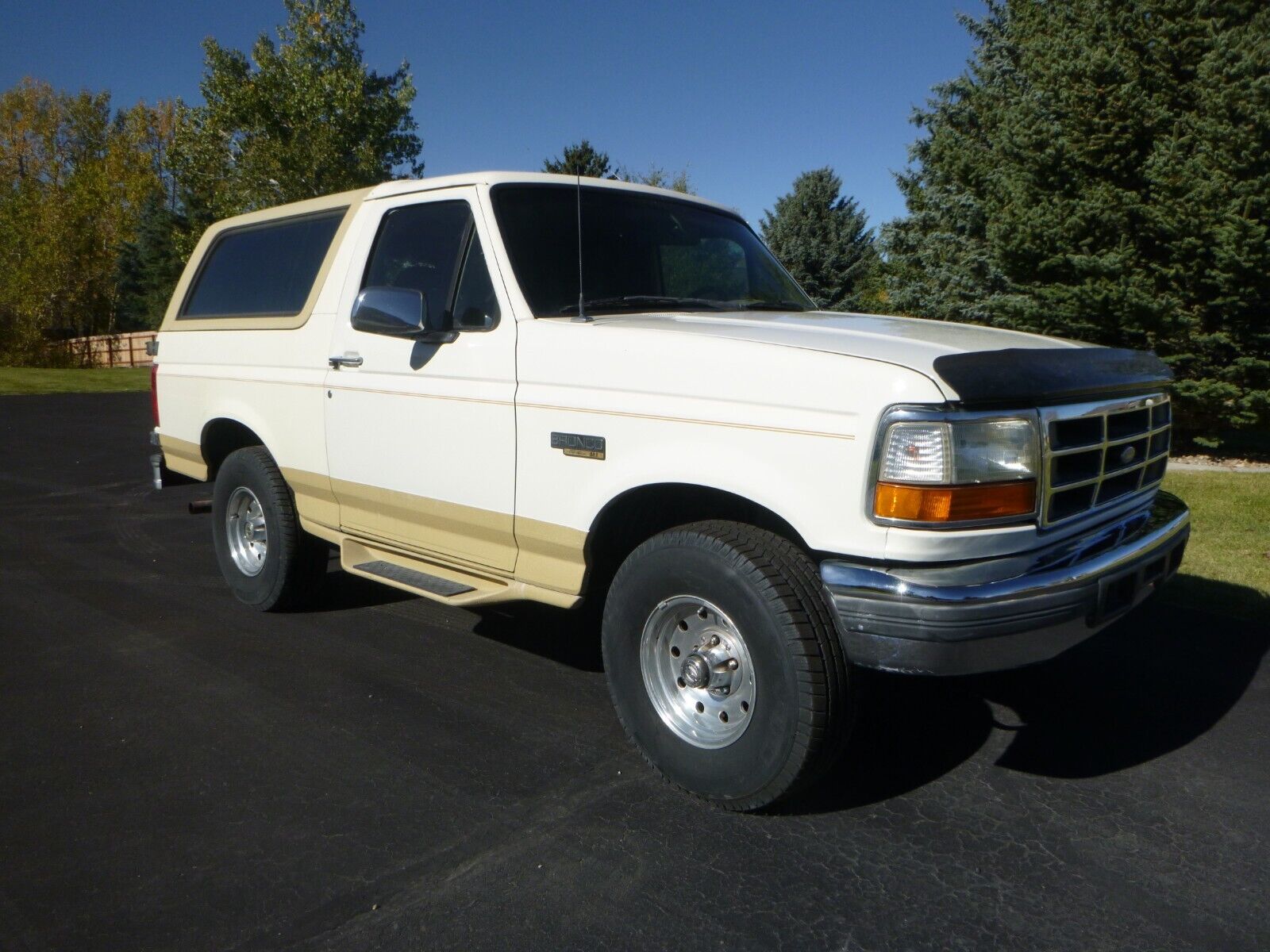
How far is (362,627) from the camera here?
541 centimetres

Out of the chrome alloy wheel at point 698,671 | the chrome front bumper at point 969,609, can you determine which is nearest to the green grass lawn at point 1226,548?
the chrome front bumper at point 969,609

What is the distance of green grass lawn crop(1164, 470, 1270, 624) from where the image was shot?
18.9 feet

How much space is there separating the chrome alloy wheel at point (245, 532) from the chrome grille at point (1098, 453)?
4195 mm

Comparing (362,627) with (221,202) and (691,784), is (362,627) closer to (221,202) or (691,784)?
(691,784)

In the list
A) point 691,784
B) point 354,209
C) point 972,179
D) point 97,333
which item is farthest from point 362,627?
point 97,333

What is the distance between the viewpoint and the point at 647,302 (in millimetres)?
4250

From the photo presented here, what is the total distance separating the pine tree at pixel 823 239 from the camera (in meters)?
25.0

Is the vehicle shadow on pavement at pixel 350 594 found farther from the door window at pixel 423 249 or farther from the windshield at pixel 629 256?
the windshield at pixel 629 256

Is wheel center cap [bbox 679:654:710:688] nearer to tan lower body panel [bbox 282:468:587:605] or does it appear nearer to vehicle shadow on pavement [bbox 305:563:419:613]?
tan lower body panel [bbox 282:468:587:605]

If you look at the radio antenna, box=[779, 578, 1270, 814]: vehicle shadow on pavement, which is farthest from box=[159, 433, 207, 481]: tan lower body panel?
box=[779, 578, 1270, 814]: vehicle shadow on pavement

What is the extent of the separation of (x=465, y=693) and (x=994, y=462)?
8.25 ft

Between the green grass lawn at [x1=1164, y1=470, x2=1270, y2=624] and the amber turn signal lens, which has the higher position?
the amber turn signal lens

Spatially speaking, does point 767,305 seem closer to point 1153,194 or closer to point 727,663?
point 727,663

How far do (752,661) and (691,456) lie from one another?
68 cm
